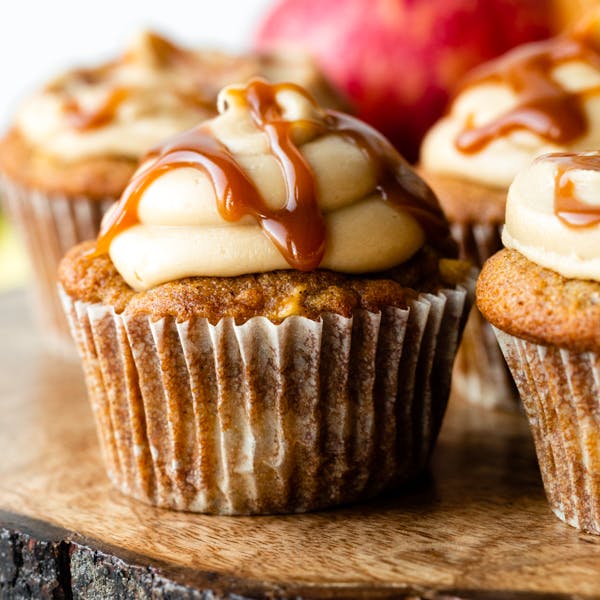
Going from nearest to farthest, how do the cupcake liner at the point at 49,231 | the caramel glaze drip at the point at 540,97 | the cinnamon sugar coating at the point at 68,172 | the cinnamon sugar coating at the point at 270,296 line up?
the cinnamon sugar coating at the point at 270,296
the caramel glaze drip at the point at 540,97
the cinnamon sugar coating at the point at 68,172
the cupcake liner at the point at 49,231

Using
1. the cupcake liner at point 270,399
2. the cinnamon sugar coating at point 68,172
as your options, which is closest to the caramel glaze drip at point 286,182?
the cupcake liner at point 270,399

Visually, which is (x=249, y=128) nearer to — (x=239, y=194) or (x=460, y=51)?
(x=239, y=194)

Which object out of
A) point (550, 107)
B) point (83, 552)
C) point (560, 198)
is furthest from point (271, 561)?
point (550, 107)

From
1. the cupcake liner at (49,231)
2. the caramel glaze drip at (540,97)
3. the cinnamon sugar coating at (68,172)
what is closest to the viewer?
the caramel glaze drip at (540,97)

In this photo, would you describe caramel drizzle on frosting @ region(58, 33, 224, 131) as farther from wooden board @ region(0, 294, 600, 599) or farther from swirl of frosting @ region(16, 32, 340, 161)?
wooden board @ region(0, 294, 600, 599)

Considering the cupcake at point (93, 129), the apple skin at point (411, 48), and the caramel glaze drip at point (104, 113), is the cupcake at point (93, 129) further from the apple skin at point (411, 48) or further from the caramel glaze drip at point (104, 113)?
the apple skin at point (411, 48)

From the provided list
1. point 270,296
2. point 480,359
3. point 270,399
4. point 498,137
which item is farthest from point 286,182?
point 480,359
